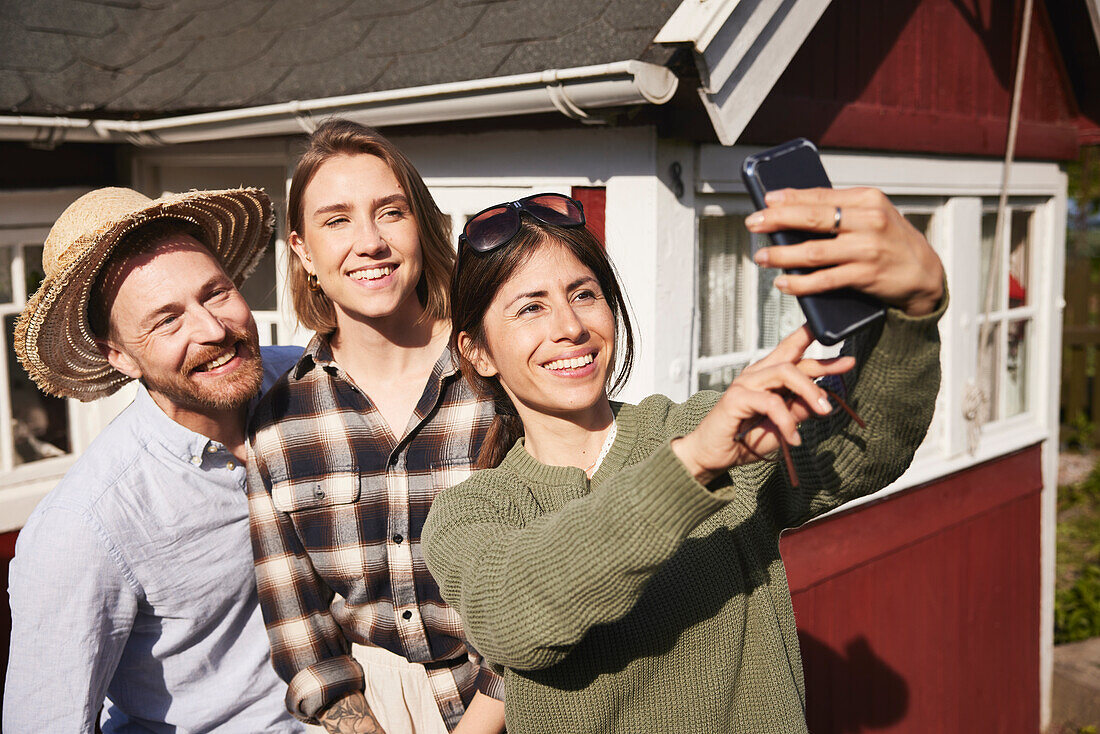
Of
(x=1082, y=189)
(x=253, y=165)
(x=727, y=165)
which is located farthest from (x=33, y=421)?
(x=1082, y=189)

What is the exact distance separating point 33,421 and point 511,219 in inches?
160

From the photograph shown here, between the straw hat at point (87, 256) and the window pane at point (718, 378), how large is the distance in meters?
1.69

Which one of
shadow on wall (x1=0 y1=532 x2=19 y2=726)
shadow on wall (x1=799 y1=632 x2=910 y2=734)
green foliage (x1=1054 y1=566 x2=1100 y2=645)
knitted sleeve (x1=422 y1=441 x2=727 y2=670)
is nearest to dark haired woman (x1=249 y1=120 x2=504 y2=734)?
knitted sleeve (x1=422 y1=441 x2=727 y2=670)

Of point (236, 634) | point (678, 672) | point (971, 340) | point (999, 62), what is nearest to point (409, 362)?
point (236, 634)

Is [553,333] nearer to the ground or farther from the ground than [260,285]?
nearer to the ground

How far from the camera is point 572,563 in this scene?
1.31 m

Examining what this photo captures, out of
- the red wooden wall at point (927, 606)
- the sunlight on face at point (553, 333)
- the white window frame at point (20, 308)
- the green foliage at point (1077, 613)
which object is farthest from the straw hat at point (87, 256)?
the green foliage at point (1077, 613)

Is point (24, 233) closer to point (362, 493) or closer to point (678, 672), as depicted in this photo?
point (362, 493)

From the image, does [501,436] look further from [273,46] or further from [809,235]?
[273,46]

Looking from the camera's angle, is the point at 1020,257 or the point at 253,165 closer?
the point at 253,165

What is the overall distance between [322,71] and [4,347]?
2.09 metres

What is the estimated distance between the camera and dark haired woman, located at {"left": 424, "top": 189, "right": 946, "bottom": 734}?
4.17 feet

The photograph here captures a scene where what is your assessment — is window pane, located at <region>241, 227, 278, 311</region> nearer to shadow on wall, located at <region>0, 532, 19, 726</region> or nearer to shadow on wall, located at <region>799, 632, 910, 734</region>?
shadow on wall, located at <region>0, 532, 19, 726</region>

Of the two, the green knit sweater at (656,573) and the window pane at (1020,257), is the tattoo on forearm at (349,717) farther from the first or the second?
the window pane at (1020,257)
